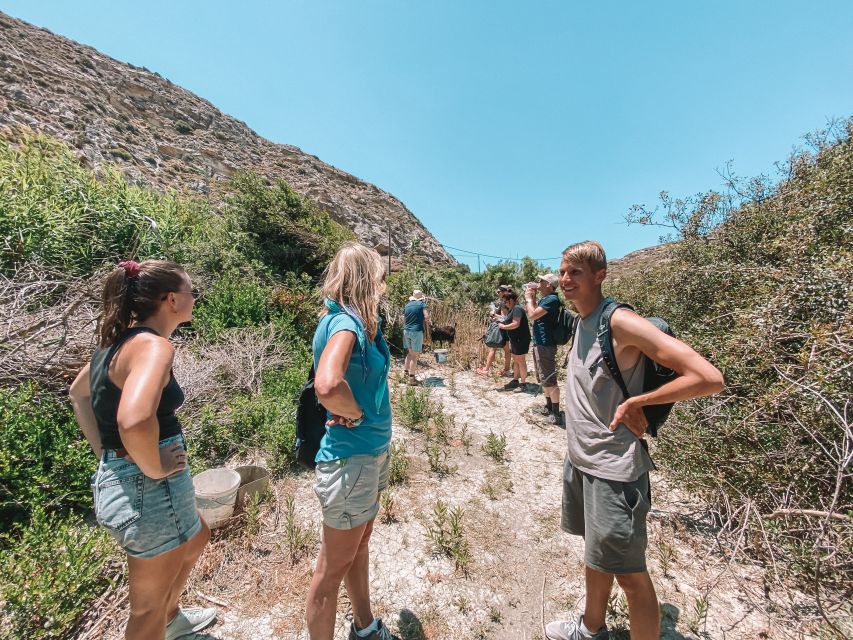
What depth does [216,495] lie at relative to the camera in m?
2.53

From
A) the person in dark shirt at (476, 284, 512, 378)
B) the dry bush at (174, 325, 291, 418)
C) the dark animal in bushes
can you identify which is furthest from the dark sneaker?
the dark animal in bushes

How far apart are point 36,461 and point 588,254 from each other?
418cm

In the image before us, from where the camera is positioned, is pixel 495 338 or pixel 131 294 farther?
pixel 495 338

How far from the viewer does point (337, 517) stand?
1.42 metres

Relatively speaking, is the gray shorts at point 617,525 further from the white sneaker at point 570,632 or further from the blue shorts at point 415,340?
the blue shorts at point 415,340

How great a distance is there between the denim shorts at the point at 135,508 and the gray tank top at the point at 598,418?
1.76 meters

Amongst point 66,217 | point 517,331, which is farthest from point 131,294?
point 66,217

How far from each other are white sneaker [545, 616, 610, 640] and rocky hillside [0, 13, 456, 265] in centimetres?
1727

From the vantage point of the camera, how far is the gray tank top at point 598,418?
4.87ft

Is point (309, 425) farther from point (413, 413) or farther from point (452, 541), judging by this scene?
point (413, 413)

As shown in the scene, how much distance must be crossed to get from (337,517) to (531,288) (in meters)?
4.16

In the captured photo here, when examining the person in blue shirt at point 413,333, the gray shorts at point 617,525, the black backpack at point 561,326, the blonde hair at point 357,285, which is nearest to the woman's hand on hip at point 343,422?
the blonde hair at point 357,285

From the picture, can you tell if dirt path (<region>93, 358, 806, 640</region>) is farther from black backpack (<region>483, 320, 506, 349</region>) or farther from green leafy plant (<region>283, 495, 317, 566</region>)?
black backpack (<region>483, 320, 506, 349</region>)

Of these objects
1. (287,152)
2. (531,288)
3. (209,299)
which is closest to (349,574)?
(531,288)
